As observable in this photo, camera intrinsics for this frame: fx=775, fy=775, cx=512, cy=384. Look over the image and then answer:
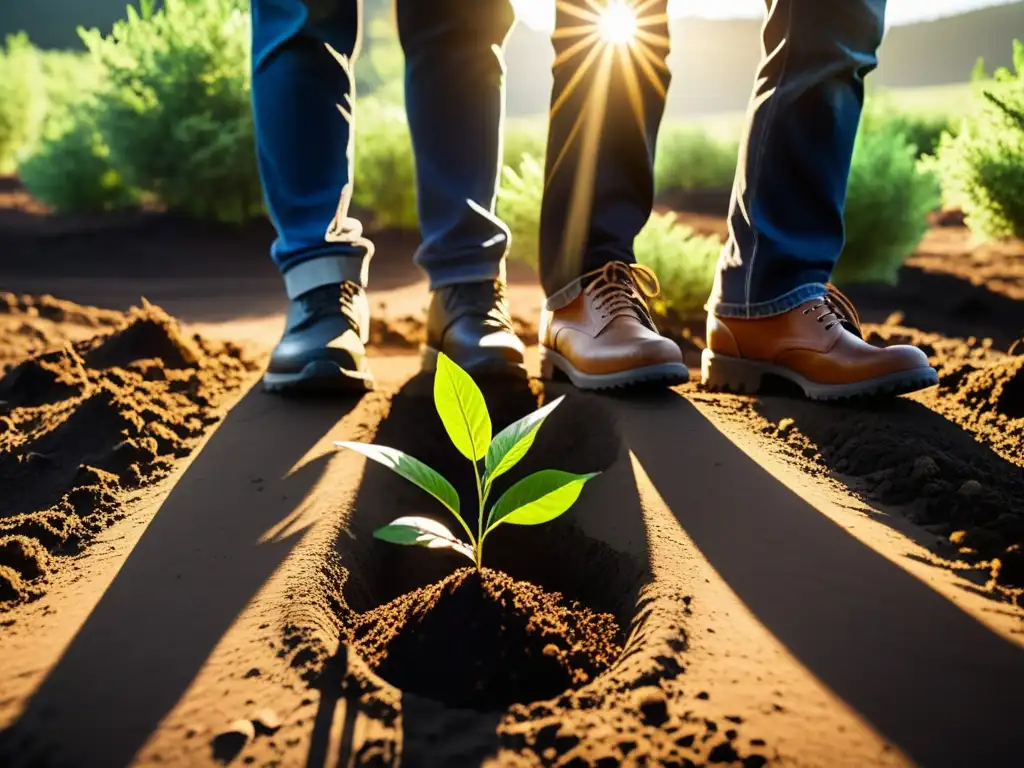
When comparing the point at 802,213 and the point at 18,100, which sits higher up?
the point at 18,100

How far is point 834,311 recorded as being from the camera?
2070 mm

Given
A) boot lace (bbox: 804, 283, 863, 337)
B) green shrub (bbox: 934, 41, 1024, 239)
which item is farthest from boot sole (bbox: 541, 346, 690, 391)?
green shrub (bbox: 934, 41, 1024, 239)

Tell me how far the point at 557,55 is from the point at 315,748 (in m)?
1.93

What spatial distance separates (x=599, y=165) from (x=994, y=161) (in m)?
2.22

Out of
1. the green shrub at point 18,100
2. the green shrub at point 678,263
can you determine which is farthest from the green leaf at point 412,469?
the green shrub at point 18,100

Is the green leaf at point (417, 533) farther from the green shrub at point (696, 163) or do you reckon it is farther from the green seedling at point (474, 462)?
the green shrub at point (696, 163)

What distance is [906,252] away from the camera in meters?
4.47

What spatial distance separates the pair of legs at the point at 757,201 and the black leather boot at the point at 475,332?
0.53 feet

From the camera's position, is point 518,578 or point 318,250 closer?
point 518,578

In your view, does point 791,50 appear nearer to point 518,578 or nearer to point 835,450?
point 835,450

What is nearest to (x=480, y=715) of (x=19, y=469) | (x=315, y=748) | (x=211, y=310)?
(x=315, y=748)

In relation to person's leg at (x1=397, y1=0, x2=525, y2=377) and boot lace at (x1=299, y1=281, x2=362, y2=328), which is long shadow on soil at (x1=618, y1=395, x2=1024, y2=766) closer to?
person's leg at (x1=397, y1=0, x2=525, y2=377)

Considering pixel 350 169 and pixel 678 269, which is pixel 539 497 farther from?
pixel 678 269

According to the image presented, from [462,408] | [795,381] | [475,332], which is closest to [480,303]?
[475,332]
